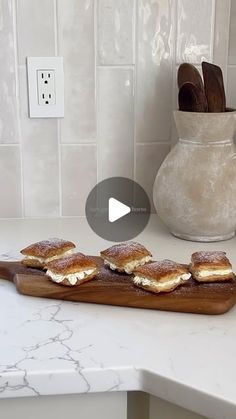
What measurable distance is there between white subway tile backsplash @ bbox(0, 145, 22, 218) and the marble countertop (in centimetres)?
39

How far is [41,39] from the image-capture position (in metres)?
1.17

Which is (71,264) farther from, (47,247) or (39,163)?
(39,163)

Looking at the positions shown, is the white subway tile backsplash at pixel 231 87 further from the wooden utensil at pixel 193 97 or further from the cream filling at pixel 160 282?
the cream filling at pixel 160 282

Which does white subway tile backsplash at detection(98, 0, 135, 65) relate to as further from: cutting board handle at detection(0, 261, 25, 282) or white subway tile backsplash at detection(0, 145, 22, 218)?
cutting board handle at detection(0, 261, 25, 282)

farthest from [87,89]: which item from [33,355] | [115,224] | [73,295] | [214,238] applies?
[33,355]

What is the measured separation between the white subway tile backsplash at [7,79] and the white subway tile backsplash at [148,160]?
0.89 feet

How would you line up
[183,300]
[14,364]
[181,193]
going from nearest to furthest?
[14,364]
[183,300]
[181,193]

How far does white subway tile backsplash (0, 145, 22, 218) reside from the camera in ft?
4.00

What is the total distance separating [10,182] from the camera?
124cm

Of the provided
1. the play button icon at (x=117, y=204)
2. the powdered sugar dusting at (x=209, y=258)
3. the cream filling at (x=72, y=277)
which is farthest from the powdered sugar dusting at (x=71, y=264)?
the play button icon at (x=117, y=204)

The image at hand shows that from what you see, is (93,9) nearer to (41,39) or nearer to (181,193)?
(41,39)

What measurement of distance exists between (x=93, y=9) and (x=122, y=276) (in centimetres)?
58

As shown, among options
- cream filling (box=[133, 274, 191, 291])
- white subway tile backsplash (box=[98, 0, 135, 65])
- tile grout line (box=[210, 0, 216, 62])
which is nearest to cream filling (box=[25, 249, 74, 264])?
cream filling (box=[133, 274, 191, 291])

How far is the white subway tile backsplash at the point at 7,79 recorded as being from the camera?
115 centimetres
